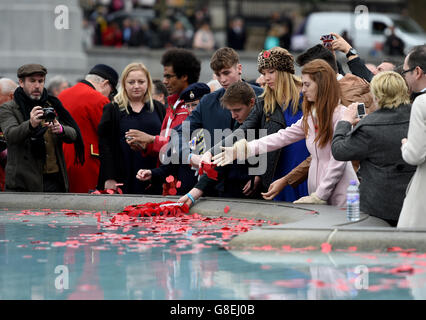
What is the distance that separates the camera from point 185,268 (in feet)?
20.3

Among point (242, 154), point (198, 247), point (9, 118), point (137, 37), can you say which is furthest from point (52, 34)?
point (198, 247)

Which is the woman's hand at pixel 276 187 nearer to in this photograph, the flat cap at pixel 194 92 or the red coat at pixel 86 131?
the flat cap at pixel 194 92

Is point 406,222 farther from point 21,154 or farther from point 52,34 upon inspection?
point 52,34

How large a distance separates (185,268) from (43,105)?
4375 mm

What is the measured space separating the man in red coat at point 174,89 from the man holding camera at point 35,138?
0.79 meters

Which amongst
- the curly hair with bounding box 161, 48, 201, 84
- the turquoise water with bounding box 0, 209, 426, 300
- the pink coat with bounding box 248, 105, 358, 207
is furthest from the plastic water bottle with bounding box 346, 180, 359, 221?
the curly hair with bounding box 161, 48, 201, 84

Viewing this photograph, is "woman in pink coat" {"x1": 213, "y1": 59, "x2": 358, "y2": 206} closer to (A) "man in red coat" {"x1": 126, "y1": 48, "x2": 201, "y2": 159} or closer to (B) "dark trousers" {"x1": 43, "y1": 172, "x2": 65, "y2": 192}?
(A) "man in red coat" {"x1": 126, "y1": 48, "x2": 201, "y2": 159}

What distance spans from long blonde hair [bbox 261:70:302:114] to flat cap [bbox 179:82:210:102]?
3.67 ft

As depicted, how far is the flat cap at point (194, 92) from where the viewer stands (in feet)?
32.0

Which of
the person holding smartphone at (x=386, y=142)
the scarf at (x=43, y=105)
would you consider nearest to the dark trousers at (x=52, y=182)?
the scarf at (x=43, y=105)

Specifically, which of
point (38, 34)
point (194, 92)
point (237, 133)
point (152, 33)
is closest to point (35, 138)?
point (194, 92)

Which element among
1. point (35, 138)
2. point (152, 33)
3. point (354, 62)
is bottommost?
point (35, 138)

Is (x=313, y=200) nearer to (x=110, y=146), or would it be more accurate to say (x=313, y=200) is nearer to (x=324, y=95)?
(x=324, y=95)

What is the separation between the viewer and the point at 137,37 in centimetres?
3069
